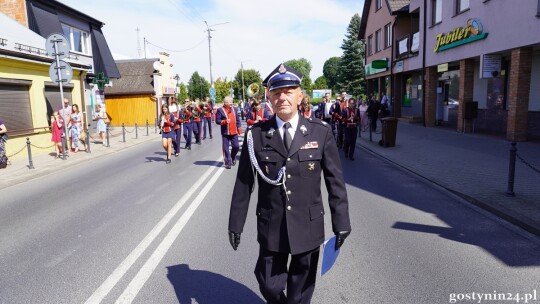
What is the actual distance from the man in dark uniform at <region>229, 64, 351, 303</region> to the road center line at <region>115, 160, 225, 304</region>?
1415 mm

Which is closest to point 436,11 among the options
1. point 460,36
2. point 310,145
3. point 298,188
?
point 460,36

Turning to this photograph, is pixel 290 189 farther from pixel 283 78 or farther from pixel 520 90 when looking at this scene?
pixel 520 90

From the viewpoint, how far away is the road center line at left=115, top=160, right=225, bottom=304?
12.2 feet

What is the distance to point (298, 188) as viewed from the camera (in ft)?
9.20

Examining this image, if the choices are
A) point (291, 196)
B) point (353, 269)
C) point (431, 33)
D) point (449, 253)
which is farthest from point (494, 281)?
point (431, 33)

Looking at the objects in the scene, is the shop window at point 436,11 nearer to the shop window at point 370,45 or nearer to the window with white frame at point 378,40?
the window with white frame at point 378,40

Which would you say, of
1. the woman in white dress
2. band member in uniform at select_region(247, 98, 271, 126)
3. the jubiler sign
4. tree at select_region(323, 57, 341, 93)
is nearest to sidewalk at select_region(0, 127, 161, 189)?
band member in uniform at select_region(247, 98, 271, 126)

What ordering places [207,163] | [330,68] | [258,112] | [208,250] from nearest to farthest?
[208,250], [258,112], [207,163], [330,68]

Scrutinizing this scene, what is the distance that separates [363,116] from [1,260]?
19.3 m

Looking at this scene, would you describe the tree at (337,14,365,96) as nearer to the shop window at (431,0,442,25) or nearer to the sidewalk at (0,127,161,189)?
the shop window at (431,0,442,25)

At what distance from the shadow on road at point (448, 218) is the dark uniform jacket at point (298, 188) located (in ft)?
9.00

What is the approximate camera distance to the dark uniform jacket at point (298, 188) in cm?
279

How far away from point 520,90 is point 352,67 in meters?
48.4

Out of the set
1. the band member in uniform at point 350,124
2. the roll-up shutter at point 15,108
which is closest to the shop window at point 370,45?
the band member in uniform at point 350,124
